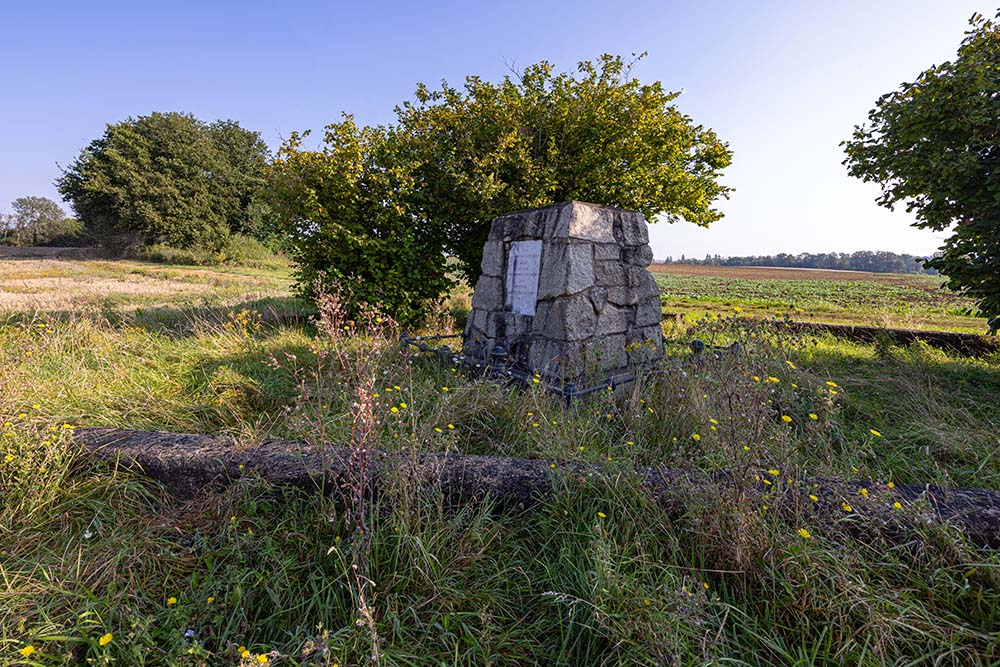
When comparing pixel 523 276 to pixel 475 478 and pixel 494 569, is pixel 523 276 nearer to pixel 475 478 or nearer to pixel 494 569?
pixel 475 478

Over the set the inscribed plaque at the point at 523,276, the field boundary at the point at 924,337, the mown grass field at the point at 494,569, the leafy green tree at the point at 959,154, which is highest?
the leafy green tree at the point at 959,154

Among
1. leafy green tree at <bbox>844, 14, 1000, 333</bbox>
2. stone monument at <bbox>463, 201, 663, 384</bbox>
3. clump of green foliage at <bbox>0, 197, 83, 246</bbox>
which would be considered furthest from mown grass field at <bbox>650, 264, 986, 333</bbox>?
clump of green foliage at <bbox>0, 197, 83, 246</bbox>

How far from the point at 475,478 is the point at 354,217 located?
592 cm

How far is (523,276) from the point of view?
477 cm

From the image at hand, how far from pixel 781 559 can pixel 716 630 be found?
43 cm

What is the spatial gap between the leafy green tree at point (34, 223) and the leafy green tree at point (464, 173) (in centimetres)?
5950

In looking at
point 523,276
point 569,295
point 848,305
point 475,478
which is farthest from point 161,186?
point 848,305

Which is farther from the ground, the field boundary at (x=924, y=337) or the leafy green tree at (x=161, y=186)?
the leafy green tree at (x=161, y=186)

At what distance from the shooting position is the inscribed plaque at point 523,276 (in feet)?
15.0

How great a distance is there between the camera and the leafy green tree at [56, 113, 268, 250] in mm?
24625

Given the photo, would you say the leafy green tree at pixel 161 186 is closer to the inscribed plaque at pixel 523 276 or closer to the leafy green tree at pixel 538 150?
the leafy green tree at pixel 538 150

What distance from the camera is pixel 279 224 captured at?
23.7 ft

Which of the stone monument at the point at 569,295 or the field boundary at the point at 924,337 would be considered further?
the field boundary at the point at 924,337

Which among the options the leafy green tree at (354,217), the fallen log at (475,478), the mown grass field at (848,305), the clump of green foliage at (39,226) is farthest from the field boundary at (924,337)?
the clump of green foliage at (39,226)
